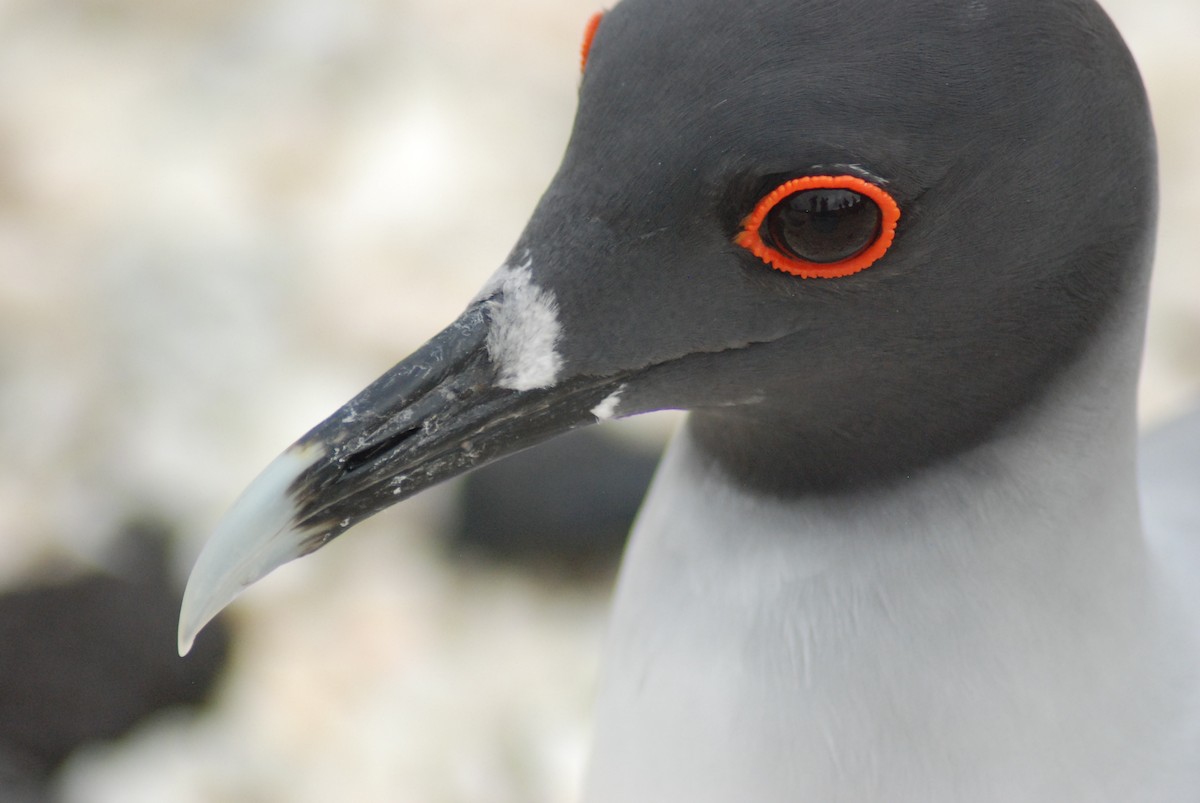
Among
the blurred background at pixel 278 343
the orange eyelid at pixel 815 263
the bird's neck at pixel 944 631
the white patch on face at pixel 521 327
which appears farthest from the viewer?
the blurred background at pixel 278 343

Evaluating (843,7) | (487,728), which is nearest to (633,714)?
(843,7)

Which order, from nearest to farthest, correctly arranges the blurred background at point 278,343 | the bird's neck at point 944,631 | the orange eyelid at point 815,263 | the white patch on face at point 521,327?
the orange eyelid at point 815,263 → the white patch on face at point 521,327 → the bird's neck at point 944,631 → the blurred background at point 278,343

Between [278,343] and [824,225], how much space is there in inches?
97.8

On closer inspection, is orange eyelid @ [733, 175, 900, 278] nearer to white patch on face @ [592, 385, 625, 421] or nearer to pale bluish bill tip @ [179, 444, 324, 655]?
white patch on face @ [592, 385, 625, 421]

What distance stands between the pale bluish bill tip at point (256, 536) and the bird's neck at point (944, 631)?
47 cm

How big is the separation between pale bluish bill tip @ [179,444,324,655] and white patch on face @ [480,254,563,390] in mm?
198

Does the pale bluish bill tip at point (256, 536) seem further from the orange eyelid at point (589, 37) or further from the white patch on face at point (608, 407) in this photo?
the orange eyelid at point (589, 37)

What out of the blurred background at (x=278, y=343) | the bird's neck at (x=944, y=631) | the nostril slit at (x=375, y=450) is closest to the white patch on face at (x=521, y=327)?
the nostril slit at (x=375, y=450)

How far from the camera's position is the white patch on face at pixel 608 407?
134 centimetres

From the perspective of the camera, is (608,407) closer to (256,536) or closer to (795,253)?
(795,253)

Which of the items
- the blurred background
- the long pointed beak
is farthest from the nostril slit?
the blurred background

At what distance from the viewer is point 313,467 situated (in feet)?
4.27

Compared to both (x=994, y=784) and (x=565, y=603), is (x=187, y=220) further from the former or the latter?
(x=994, y=784)

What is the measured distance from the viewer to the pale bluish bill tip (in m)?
1.31
